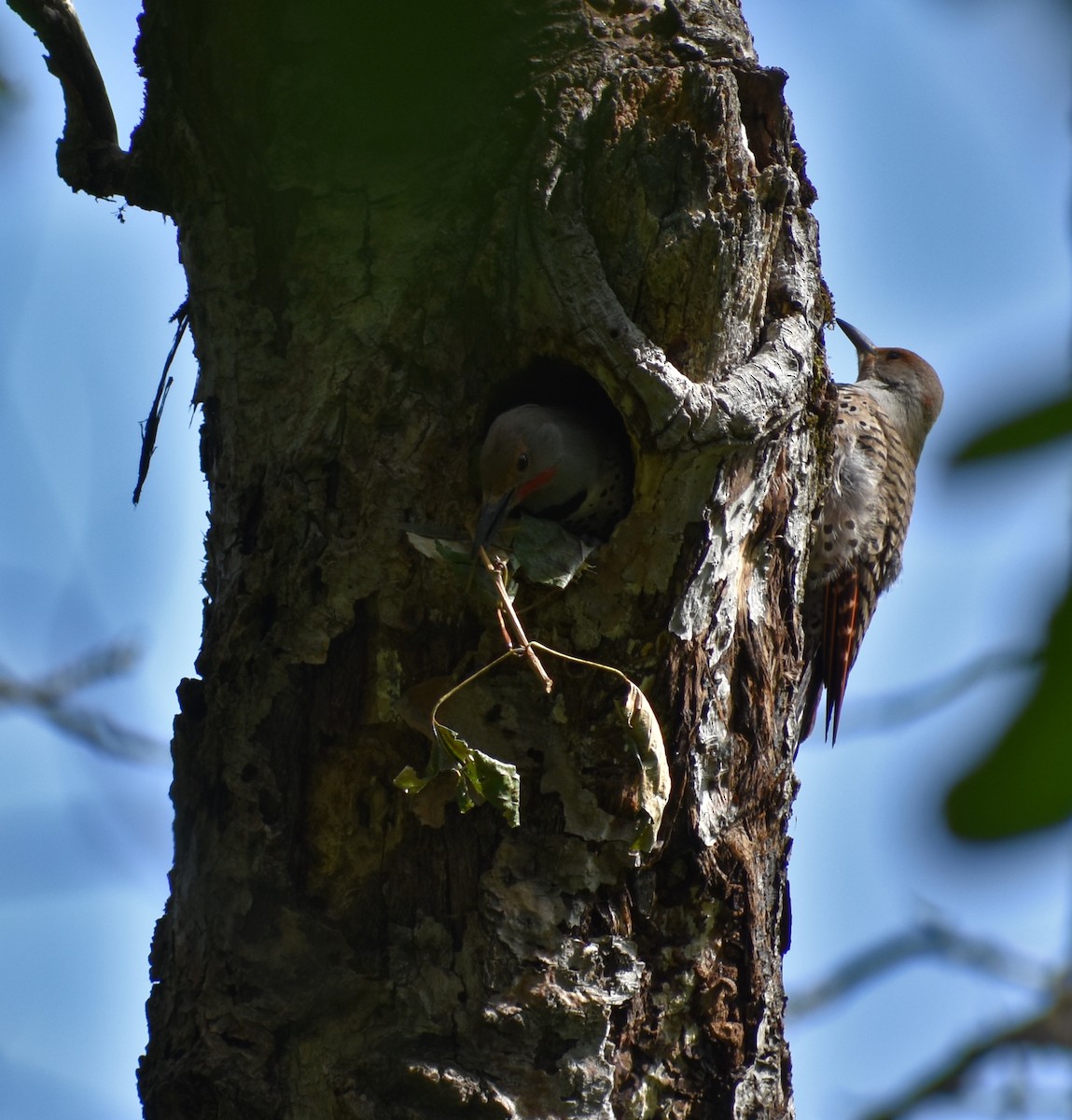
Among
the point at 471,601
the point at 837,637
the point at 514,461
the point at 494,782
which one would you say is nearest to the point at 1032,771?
the point at 494,782

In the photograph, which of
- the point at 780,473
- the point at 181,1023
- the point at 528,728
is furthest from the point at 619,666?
the point at 181,1023

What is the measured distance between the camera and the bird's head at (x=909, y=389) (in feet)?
19.7

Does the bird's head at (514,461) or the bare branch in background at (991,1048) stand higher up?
the bird's head at (514,461)

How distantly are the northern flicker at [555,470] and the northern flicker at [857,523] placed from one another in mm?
845

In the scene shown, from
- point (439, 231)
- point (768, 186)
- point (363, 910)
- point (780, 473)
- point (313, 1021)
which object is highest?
point (768, 186)

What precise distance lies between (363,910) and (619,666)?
0.83 metres

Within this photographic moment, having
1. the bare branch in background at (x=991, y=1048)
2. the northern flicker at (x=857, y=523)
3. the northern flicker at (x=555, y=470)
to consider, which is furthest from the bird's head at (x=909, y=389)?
the bare branch in background at (x=991, y=1048)

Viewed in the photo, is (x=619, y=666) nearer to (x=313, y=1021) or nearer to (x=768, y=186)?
(x=313, y=1021)

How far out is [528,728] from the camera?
308cm

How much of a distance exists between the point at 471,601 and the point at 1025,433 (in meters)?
2.41

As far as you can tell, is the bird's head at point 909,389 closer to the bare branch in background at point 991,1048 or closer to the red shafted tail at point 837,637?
the red shafted tail at point 837,637

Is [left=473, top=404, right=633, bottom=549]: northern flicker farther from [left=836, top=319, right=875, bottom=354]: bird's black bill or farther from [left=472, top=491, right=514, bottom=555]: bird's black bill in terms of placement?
[left=836, top=319, right=875, bottom=354]: bird's black bill

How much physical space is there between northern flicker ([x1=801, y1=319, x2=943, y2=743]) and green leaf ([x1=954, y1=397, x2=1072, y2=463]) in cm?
359

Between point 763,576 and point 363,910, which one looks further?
point 763,576
